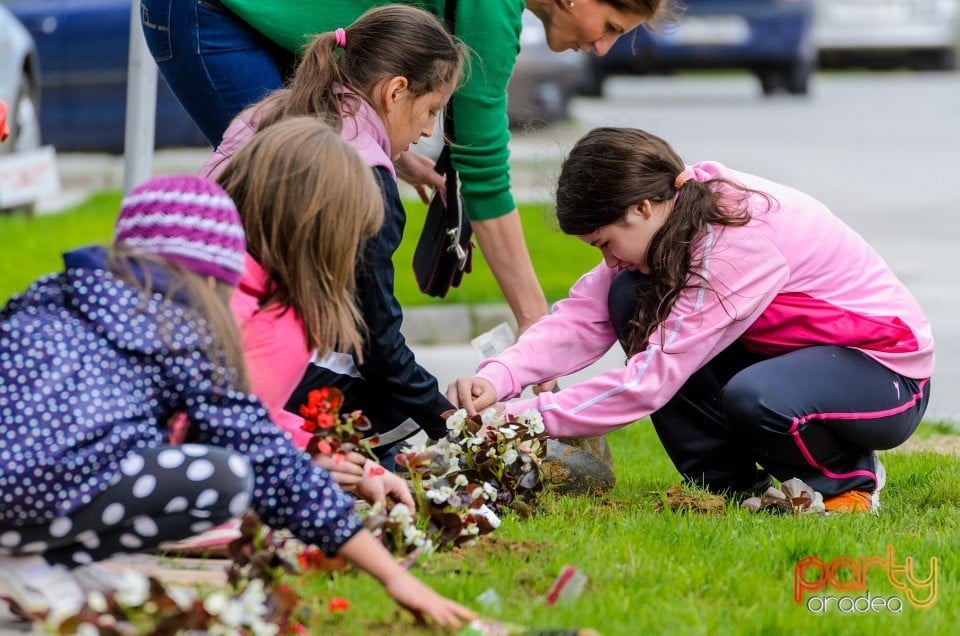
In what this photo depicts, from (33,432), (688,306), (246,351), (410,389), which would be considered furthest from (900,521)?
(33,432)

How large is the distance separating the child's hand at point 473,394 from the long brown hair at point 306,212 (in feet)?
2.64

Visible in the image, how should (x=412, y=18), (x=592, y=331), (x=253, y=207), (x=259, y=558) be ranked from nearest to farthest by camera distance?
(x=259, y=558)
(x=253, y=207)
(x=412, y=18)
(x=592, y=331)

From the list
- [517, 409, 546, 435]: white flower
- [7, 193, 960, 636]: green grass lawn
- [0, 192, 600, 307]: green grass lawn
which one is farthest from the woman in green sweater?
[0, 192, 600, 307]: green grass lawn

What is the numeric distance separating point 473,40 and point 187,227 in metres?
1.46

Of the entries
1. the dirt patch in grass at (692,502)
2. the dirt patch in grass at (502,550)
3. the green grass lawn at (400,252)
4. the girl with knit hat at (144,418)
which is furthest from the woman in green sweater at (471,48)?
the green grass lawn at (400,252)

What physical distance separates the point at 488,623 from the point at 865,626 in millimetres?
709

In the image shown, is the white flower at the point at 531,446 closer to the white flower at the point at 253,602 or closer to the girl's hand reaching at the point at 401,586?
the girl's hand reaching at the point at 401,586

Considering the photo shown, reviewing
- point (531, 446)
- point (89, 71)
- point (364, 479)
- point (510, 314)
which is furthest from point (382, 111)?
point (89, 71)

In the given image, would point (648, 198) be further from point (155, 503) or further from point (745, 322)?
point (155, 503)

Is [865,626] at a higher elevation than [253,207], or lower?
lower

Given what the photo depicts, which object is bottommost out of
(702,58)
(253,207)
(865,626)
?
(702,58)

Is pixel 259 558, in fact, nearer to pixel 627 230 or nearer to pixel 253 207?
pixel 253 207

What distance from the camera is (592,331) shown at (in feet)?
13.1

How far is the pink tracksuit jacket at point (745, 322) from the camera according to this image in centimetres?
358
